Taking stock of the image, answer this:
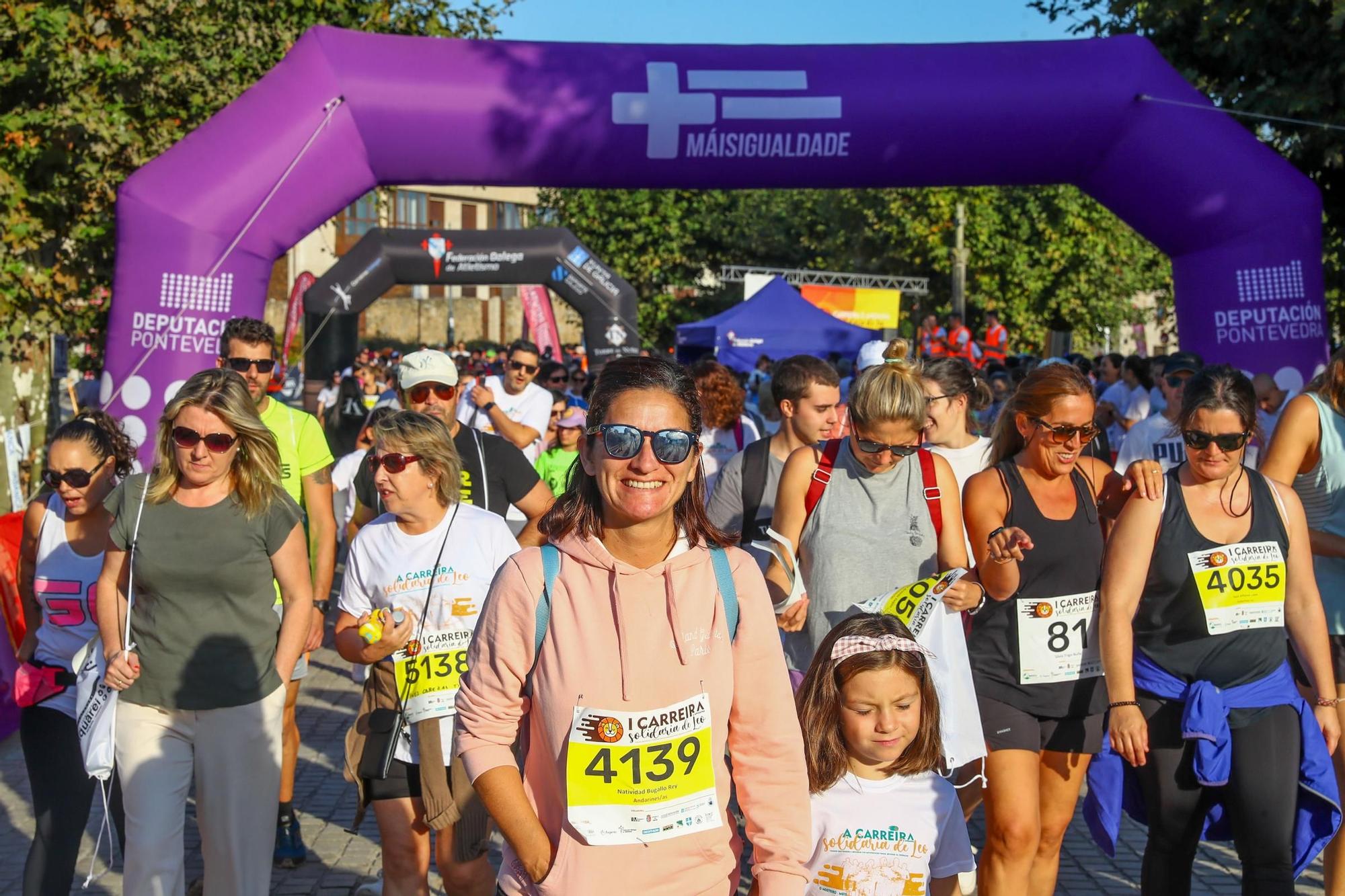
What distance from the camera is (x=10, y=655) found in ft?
23.8

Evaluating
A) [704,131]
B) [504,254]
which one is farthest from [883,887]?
[504,254]

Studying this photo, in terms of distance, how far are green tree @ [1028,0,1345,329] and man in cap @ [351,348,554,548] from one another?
7000 millimetres

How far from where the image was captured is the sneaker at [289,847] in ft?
18.0

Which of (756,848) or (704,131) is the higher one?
(704,131)

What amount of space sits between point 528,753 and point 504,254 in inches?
717

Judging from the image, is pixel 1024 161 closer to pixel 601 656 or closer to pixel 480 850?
pixel 480 850

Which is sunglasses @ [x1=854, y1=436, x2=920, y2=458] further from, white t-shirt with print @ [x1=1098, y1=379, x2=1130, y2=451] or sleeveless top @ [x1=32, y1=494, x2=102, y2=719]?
white t-shirt with print @ [x1=1098, y1=379, x2=1130, y2=451]

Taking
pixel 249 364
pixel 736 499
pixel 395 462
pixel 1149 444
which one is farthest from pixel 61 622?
pixel 1149 444

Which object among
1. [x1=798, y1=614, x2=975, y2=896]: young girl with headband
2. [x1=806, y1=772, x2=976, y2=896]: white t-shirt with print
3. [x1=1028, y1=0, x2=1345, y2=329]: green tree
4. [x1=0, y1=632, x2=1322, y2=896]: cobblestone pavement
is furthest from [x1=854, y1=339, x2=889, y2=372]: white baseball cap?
[x1=1028, y1=0, x2=1345, y2=329]: green tree

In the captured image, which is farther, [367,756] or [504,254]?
[504,254]

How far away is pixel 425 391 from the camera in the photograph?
5543mm

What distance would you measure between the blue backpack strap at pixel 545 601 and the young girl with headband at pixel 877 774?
117 centimetres

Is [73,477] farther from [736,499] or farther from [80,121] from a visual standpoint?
[80,121]

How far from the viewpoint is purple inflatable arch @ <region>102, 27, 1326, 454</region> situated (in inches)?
353
